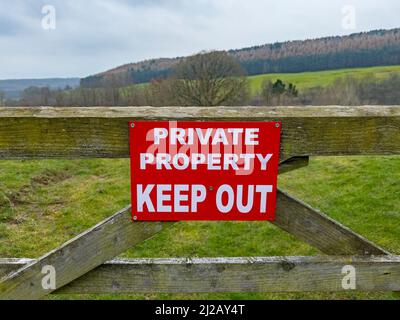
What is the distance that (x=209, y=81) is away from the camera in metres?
38.6

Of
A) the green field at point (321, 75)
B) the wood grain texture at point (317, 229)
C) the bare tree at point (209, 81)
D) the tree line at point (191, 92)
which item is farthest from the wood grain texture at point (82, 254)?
the green field at point (321, 75)

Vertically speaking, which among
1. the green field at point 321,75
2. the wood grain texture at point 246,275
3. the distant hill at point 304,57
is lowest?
the wood grain texture at point 246,275

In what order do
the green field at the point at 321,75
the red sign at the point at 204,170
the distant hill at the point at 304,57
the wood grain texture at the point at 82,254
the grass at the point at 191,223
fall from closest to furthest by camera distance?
1. the red sign at the point at 204,170
2. the wood grain texture at the point at 82,254
3. the grass at the point at 191,223
4. the distant hill at the point at 304,57
5. the green field at the point at 321,75

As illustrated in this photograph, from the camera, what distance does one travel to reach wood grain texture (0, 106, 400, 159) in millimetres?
1923

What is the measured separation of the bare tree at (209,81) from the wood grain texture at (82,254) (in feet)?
116

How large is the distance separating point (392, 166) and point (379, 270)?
300 inches

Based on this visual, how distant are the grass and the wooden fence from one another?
5.58 feet

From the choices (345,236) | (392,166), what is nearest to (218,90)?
(392,166)

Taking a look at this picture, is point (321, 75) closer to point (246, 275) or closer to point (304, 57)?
point (304, 57)

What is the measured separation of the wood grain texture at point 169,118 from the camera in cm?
192

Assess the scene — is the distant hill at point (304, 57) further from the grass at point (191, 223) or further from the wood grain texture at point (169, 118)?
the wood grain texture at point (169, 118)

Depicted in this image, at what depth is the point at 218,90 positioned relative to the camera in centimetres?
3916

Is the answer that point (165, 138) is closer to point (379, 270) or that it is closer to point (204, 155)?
point (204, 155)

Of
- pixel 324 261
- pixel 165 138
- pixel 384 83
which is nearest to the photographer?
pixel 165 138
